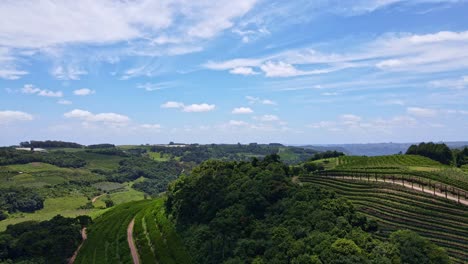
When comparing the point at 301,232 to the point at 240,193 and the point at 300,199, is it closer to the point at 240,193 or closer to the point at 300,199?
the point at 300,199

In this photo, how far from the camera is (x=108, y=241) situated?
93.9 m

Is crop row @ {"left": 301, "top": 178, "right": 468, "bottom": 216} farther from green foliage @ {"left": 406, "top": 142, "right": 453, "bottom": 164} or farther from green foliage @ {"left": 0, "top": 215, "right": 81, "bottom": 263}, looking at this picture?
green foliage @ {"left": 0, "top": 215, "right": 81, "bottom": 263}

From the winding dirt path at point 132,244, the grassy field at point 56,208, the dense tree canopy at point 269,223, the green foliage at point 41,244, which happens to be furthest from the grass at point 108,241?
the grassy field at point 56,208

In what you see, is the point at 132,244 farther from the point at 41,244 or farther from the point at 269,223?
the point at 269,223

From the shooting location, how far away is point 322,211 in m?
65.7

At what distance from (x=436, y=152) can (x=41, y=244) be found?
417 ft

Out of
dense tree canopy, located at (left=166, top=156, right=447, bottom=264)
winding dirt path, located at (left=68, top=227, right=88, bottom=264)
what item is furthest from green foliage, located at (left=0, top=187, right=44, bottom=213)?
dense tree canopy, located at (left=166, top=156, right=447, bottom=264)

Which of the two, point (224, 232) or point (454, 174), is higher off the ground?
point (454, 174)

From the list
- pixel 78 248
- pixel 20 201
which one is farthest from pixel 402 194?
pixel 20 201

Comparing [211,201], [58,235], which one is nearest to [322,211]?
[211,201]

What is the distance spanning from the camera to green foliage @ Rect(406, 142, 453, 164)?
129875 mm

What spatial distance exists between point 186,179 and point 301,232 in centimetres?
5187

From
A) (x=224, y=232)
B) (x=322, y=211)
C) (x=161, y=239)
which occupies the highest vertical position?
(x=322, y=211)

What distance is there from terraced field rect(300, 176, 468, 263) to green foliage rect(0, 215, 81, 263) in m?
68.9
